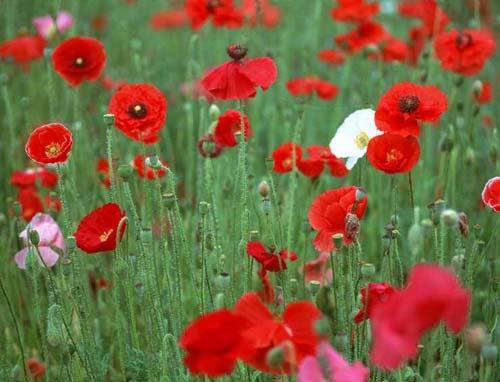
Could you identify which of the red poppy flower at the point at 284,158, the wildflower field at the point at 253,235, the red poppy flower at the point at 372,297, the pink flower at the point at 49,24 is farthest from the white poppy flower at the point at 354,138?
the pink flower at the point at 49,24

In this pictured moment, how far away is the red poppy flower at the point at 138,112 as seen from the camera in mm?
2014

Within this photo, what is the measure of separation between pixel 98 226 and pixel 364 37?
5.85ft

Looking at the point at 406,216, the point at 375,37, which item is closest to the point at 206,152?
the point at 406,216

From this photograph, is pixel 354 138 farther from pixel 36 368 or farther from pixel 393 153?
pixel 36 368

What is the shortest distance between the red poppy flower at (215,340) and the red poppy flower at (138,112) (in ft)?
2.99

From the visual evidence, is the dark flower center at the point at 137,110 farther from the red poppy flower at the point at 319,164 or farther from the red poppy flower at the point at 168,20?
the red poppy flower at the point at 168,20

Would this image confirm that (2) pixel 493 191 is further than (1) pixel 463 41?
No

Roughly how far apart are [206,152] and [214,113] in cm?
29

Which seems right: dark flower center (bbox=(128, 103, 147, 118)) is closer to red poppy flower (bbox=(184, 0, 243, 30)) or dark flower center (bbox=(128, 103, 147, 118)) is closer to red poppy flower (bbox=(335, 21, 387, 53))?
red poppy flower (bbox=(184, 0, 243, 30))

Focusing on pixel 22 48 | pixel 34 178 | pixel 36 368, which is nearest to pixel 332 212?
pixel 36 368

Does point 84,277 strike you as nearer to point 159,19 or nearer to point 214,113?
point 214,113

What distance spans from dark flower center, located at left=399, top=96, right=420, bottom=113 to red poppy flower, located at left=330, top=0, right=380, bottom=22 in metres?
1.37

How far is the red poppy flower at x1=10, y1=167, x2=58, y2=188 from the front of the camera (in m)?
2.62

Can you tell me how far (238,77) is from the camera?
1898 mm
